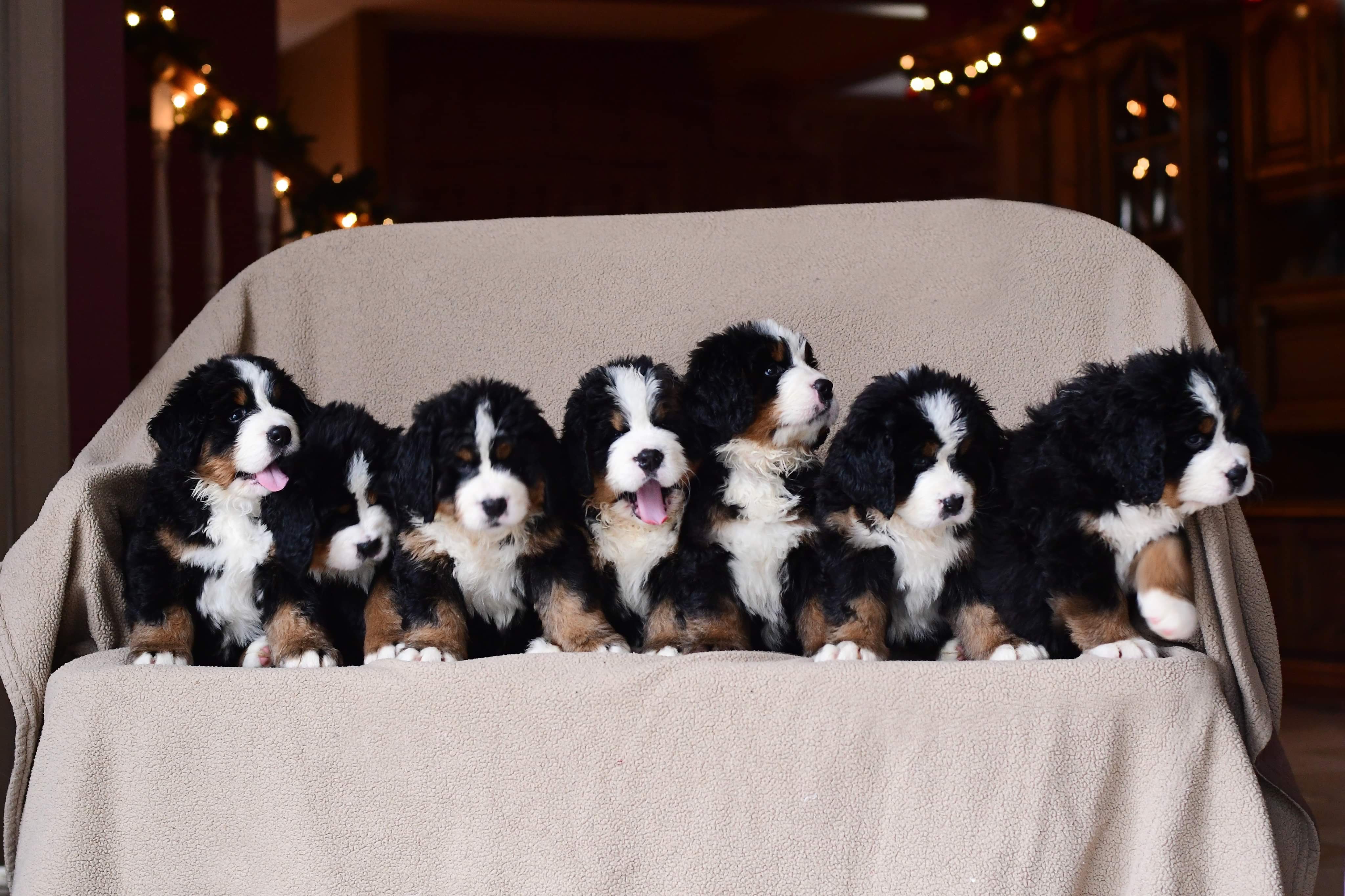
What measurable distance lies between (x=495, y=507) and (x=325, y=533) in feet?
1.29

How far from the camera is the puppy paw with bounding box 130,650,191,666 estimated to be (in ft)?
7.47

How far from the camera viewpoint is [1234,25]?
605 centimetres

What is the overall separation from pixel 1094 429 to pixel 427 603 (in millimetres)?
1251

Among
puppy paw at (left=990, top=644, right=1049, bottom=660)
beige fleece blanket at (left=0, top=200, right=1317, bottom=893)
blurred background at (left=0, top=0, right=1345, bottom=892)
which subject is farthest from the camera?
blurred background at (left=0, top=0, right=1345, bottom=892)

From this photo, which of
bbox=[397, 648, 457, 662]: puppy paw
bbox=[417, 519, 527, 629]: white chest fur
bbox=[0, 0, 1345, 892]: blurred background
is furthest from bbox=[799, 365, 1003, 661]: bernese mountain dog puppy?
bbox=[0, 0, 1345, 892]: blurred background

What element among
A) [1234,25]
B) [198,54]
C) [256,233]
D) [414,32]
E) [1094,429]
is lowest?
A: [1094,429]

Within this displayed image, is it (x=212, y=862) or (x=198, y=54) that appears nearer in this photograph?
(x=212, y=862)

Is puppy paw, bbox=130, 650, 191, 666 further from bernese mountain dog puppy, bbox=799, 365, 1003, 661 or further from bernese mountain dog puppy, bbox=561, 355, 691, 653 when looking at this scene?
bernese mountain dog puppy, bbox=799, 365, 1003, 661

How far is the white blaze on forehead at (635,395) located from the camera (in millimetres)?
2332

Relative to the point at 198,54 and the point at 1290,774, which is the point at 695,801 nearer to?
the point at 1290,774

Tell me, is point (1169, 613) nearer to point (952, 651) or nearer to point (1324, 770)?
point (952, 651)

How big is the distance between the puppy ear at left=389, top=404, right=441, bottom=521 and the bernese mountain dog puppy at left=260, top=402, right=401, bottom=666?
0.16 ft

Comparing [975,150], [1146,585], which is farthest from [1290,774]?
[975,150]

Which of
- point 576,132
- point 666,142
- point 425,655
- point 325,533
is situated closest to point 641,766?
point 425,655
